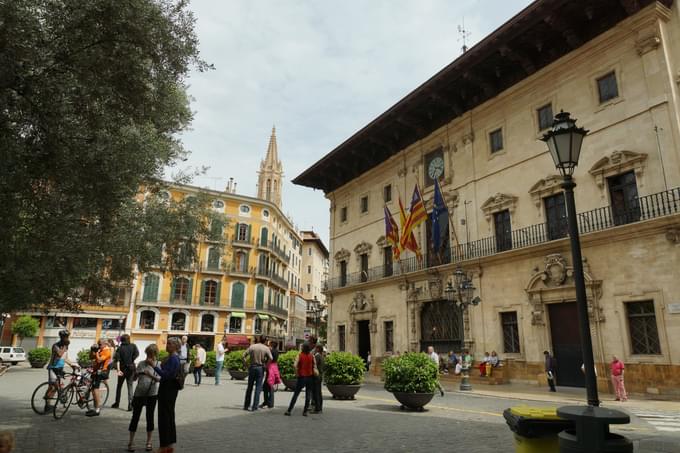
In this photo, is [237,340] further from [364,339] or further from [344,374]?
[344,374]

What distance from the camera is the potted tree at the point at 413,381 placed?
1129 cm

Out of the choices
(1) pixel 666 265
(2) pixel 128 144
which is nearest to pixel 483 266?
(1) pixel 666 265

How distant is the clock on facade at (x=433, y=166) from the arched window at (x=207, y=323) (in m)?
31.4

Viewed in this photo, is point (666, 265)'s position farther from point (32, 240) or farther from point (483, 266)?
point (32, 240)

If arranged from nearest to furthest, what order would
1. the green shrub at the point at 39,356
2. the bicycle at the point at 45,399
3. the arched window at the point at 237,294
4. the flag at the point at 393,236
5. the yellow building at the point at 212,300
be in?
the bicycle at the point at 45,399
the flag at the point at 393,236
the green shrub at the point at 39,356
the yellow building at the point at 212,300
the arched window at the point at 237,294

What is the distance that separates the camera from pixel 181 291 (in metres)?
47.6

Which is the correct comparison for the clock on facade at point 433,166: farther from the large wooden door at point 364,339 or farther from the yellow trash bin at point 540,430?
the yellow trash bin at point 540,430

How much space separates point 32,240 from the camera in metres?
8.20

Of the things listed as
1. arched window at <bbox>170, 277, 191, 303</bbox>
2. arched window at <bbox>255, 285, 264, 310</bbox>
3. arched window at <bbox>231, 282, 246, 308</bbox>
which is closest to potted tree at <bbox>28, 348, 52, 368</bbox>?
arched window at <bbox>170, 277, 191, 303</bbox>

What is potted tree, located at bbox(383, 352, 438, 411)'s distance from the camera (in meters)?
11.3

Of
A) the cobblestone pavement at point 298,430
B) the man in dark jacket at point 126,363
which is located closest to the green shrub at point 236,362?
the cobblestone pavement at point 298,430

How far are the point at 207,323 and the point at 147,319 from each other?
Answer: 19.3ft

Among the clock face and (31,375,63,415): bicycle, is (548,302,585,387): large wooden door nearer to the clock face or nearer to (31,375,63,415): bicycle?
the clock face

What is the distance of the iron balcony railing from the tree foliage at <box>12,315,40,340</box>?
3346 cm
